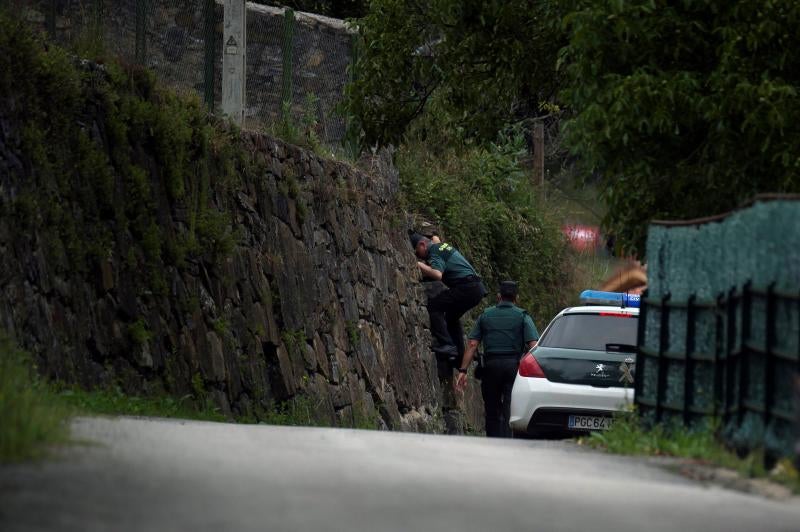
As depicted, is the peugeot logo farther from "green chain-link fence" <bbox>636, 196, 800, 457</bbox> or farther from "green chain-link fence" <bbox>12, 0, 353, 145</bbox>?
"green chain-link fence" <bbox>12, 0, 353, 145</bbox>

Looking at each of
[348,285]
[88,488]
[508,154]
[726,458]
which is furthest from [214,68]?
[508,154]

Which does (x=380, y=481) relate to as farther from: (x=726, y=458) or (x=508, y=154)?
(x=508, y=154)

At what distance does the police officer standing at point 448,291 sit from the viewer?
22.8 metres

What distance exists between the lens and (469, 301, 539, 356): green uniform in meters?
19.2

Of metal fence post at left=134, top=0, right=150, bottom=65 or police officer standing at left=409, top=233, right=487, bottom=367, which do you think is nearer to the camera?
metal fence post at left=134, top=0, right=150, bottom=65

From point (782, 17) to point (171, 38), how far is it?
251 inches

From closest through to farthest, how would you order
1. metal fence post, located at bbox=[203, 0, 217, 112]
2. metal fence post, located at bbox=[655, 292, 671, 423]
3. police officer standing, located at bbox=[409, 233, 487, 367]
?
metal fence post, located at bbox=[655, 292, 671, 423]
metal fence post, located at bbox=[203, 0, 217, 112]
police officer standing, located at bbox=[409, 233, 487, 367]

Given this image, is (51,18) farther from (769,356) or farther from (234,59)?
(769,356)

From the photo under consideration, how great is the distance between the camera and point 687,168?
1505 centimetres

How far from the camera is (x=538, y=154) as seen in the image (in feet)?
113

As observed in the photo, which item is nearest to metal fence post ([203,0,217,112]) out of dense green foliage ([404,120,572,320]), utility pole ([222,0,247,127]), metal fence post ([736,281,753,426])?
utility pole ([222,0,247,127])

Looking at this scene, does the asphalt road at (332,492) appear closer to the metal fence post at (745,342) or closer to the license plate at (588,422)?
the metal fence post at (745,342)

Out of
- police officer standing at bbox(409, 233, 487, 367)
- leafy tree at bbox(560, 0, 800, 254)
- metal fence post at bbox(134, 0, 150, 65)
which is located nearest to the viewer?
leafy tree at bbox(560, 0, 800, 254)

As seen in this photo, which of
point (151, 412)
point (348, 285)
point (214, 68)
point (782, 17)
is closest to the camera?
point (151, 412)
